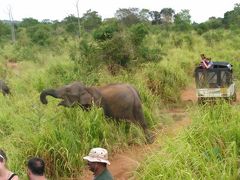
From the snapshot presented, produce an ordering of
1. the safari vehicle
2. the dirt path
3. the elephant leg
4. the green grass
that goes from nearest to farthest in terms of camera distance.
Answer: the green grass → the dirt path → the elephant leg → the safari vehicle

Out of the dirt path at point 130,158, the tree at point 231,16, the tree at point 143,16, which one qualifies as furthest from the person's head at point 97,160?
the tree at point 231,16

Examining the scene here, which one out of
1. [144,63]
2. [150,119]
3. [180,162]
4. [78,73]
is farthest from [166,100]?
[180,162]

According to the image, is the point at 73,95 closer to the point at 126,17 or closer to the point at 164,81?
the point at 164,81

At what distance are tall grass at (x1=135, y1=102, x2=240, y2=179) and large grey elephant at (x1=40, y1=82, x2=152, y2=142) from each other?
1769 mm

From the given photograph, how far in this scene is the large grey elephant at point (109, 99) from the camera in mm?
7051

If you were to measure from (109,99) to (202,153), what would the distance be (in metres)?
2.71

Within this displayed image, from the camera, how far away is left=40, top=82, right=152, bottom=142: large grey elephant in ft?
23.1

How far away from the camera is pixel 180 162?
483cm

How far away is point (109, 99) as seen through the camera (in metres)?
7.38

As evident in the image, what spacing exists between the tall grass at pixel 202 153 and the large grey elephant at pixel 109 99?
1.77m

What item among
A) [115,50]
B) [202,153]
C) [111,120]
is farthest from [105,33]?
[202,153]

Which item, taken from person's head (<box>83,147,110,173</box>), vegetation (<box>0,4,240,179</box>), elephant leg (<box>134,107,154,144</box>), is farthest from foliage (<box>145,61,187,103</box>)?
person's head (<box>83,147,110,173</box>)

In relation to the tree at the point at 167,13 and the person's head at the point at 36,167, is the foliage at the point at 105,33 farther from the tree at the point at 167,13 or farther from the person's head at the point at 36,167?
the tree at the point at 167,13

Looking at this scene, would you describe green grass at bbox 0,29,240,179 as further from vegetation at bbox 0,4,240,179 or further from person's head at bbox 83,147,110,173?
person's head at bbox 83,147,110,173
